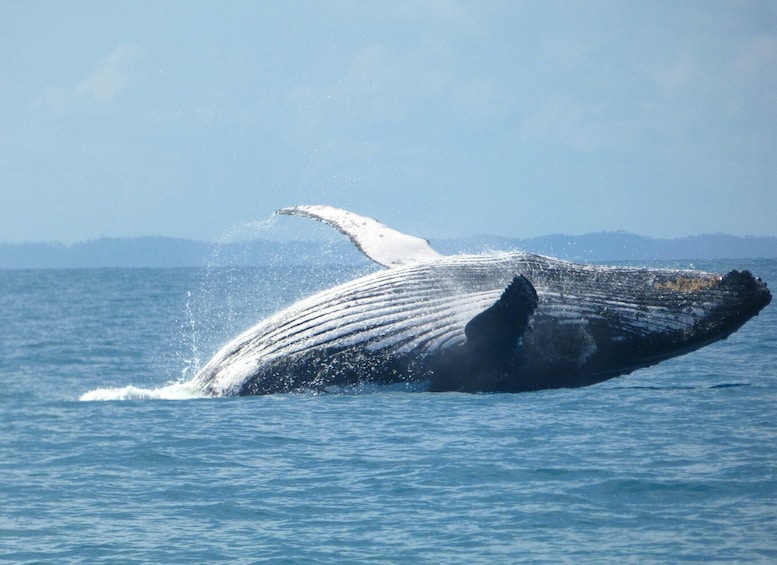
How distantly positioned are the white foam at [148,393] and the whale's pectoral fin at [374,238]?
256 centimetres

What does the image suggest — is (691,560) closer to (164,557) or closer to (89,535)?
(164,557)

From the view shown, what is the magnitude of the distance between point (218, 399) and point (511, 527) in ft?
16.6

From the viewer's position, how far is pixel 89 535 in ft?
25.0

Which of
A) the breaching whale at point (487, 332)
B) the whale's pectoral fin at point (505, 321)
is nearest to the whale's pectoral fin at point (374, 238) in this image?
the breaching whale at point (487, 332)

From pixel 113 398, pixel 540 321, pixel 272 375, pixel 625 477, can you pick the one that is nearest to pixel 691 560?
pixel 625 477

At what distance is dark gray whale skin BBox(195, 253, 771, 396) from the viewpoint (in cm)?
1082

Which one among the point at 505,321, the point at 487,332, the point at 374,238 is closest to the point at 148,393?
the point at 374,238

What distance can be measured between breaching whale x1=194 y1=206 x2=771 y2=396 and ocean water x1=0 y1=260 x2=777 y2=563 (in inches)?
10.7

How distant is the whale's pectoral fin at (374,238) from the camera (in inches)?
477

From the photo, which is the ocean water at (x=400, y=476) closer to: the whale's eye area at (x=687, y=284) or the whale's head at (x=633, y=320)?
the whale's head at (x=633, y=320)

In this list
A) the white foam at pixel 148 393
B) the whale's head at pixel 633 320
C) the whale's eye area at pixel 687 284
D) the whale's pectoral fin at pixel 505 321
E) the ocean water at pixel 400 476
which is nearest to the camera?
the ocean water at pixel 400 476

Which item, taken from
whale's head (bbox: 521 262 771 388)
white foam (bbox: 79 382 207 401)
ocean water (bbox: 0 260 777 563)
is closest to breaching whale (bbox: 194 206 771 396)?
whale's head (bbox: 521 262 771 388)

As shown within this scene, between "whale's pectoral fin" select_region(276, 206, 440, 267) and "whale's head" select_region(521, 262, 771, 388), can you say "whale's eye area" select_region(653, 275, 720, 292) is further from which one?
"whale's pectoral fin" select_region(276, 206, 440, 267)

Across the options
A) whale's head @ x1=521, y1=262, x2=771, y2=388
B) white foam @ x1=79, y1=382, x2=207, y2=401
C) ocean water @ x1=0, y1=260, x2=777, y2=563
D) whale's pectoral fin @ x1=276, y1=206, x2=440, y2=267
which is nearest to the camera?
ocean water @ x1=0, y1=260, x2=777, y2=563
